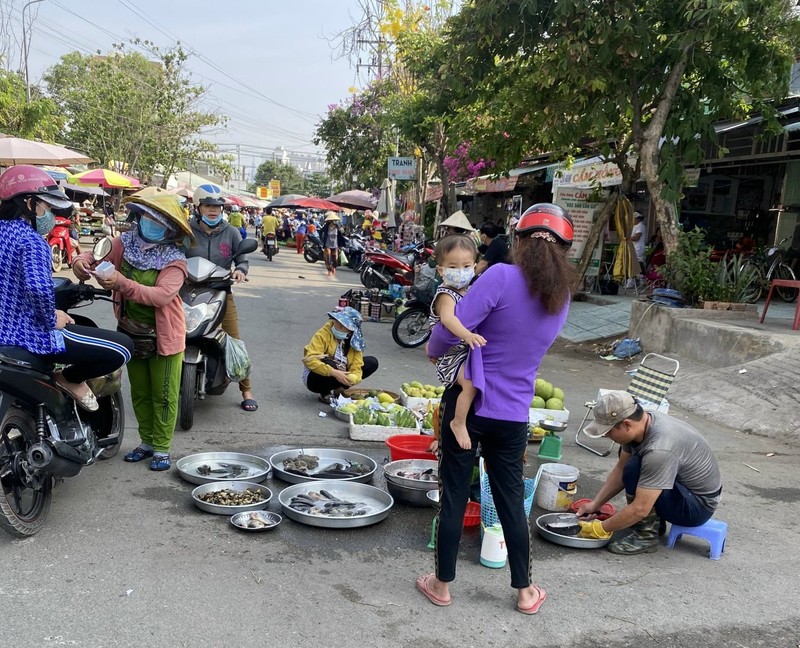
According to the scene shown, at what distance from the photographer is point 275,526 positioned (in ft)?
13.0

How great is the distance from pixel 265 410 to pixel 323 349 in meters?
0.76

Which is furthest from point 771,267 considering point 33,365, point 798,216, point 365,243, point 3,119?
point 3,119

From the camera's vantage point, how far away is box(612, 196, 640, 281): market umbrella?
12.5m

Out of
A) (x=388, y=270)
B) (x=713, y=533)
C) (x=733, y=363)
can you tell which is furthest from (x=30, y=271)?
(x=388, y=270)

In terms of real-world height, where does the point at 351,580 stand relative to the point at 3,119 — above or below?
below

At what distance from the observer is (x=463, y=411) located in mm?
3121

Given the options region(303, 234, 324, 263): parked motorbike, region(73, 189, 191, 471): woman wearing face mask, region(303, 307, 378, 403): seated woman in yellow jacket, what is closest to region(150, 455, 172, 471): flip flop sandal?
region(73, 189, 191, 471): woman wearing face mask

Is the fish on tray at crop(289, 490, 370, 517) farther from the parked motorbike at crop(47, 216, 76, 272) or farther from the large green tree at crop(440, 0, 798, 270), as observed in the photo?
the parked motorbike at crop(47, 216, 76, 272)

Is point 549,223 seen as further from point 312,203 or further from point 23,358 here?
point 312,203

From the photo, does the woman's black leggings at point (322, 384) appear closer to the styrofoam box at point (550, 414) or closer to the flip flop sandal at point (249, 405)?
the flip flop sandal at point (249, 405)

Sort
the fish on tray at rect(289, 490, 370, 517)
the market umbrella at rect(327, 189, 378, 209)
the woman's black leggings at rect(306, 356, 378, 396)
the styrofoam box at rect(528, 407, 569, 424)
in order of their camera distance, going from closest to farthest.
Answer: the fish on tray at rect(289, 490, 370, 517)
the styrofoam box at rect(528, 407, 569, 424)
the woman's black leggings at rect(306, 356, 378, 396)
the market umbrella at rect(327, 189, 378, 209)

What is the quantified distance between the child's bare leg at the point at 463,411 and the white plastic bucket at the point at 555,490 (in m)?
1.65

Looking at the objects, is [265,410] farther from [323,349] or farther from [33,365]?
[33,365]

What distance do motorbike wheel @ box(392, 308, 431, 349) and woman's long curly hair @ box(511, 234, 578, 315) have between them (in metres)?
7.17
